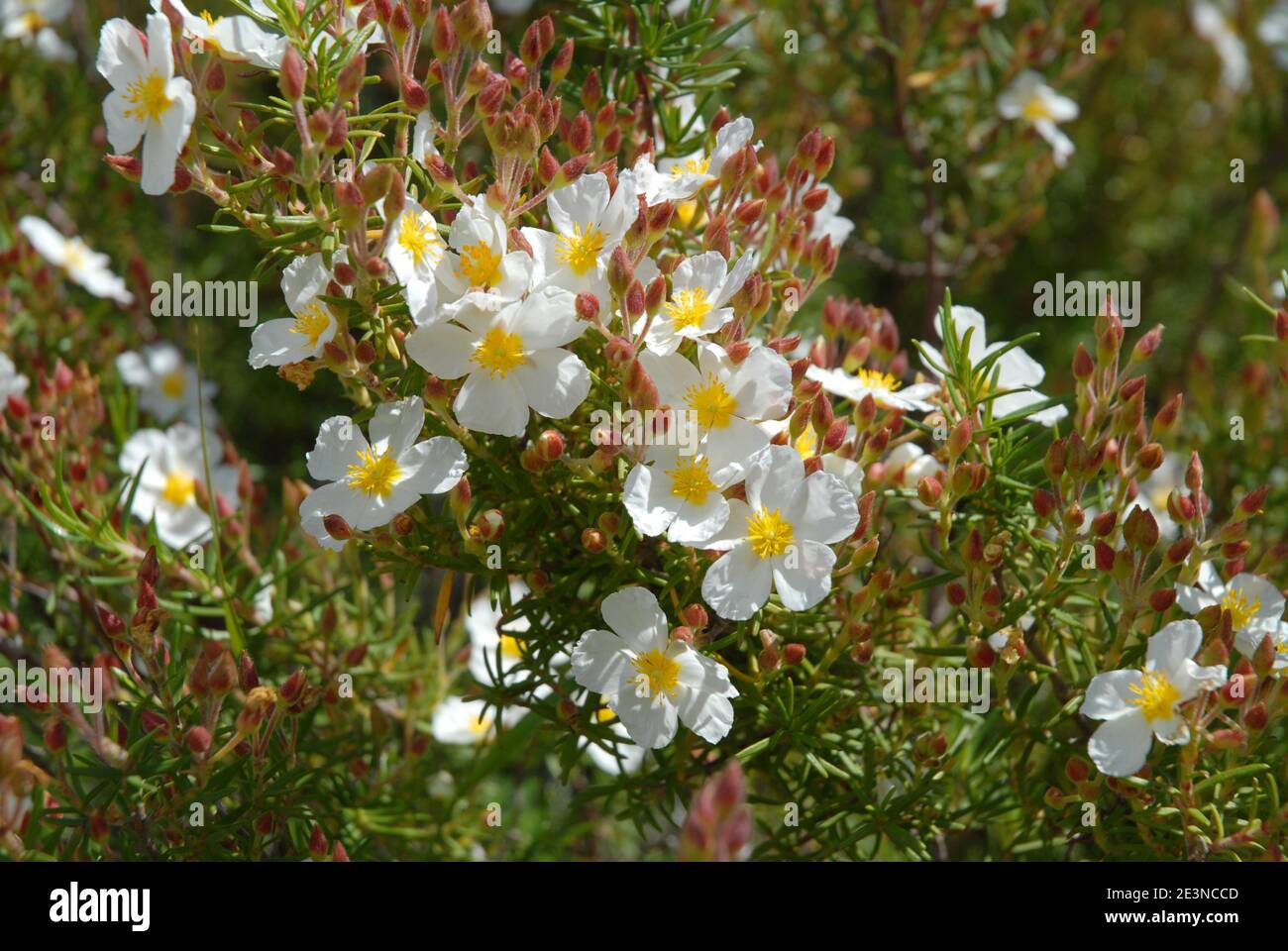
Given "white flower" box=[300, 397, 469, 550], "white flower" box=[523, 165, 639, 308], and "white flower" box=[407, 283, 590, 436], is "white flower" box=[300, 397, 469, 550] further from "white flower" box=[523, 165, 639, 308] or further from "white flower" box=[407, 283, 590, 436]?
"white flower" box=[523, 165, 639, 308]

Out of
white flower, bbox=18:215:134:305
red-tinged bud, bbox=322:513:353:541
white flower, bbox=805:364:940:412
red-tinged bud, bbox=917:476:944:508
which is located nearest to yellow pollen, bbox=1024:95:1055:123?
white flower, bbox=805:364:940:412

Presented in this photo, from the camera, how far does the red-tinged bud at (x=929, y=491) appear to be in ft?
4.75

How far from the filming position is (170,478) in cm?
215

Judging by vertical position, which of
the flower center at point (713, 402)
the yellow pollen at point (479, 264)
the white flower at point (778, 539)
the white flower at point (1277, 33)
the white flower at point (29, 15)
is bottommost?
the white flower at point (778, 539)

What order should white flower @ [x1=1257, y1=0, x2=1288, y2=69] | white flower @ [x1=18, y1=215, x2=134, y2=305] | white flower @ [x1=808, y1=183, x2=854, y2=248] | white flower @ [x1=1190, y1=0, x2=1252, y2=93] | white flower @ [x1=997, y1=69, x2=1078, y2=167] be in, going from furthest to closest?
white flower @ [x1=1190, y1=0, x2=1252, y2=93], white flower @ [x1=1257, y1=0, x2=1288, y2=69], white flower @ [x1=997, y1=69, x2=1078, y2=167], white flower @ [x1=18, y1=215, x2=134, y2=305], white flower @ [x1=808, y1=183, x2=854, y2=248]

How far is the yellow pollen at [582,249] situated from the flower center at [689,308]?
0.10 m

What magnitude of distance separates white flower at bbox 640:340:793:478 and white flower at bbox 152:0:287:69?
0.58m

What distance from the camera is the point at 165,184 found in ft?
4.35

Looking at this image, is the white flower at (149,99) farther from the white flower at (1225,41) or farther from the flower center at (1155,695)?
the white flower at (1225,41)

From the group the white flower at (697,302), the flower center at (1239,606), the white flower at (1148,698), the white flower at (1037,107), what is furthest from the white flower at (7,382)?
the white flower at (1037,107)

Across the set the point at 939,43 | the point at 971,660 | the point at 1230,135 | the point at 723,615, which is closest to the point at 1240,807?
the point at 971,660

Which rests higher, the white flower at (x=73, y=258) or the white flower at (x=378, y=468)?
the white flower at (x=73, y=258)

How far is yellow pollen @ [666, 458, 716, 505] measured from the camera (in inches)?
51.9
